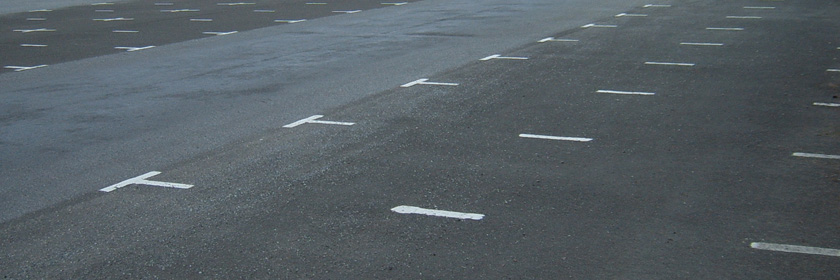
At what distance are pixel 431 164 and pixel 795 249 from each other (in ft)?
9.81

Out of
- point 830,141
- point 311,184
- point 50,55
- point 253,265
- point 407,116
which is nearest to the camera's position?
point 253,265

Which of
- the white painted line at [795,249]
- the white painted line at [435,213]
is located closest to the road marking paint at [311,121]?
the white painted line at [435,213]

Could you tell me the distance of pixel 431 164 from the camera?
7.31m

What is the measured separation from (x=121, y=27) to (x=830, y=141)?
49.7ft

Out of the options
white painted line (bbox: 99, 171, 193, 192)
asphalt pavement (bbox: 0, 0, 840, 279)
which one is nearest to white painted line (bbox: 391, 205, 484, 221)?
asphalt pavement (bbox: 0, 0, 840, 279)

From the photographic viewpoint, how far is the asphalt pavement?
5352mm

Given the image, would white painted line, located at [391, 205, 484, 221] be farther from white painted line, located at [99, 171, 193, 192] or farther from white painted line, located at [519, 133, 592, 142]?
white painted line, located at [519, 133, 592, 142]

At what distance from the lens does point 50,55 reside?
48.3ft

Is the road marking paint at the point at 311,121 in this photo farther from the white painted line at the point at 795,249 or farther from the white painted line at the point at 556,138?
the white painted line at the point at 795,249

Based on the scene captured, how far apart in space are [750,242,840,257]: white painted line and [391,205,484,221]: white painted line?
177 centimetres

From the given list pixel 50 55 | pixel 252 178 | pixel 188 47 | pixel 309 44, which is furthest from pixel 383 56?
pixel 252 178

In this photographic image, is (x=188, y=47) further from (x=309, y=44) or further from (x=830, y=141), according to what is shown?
(x=830, y=141)

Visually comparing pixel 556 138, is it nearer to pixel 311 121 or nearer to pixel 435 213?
pixel 435 213

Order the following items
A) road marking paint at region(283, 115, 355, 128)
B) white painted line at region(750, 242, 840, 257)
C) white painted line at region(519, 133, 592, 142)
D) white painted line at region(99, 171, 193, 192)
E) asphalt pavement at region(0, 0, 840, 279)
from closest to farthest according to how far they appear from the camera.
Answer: white painted line at region(750, 242, 840, 257) < asphalt pavement at region(0, 0, 840, 279) < white painted line at region(99, 171, 193, 192) < white painted line at region(519, 133, 592, 142) < road marking paint at region(283, 115, 355, 128)
